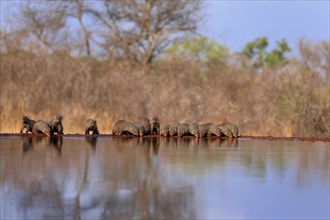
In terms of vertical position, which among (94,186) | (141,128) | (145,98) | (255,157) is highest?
(145,98)

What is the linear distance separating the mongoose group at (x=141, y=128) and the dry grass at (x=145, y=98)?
220 cm

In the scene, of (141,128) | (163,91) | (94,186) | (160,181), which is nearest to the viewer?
(94,186)

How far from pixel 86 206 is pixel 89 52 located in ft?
78.6

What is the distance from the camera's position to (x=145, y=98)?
20828mm

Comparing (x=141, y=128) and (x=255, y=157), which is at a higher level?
(x=141, y=128)

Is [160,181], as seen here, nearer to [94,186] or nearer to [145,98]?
[94,186]

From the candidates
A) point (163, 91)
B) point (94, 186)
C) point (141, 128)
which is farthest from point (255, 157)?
point (163, 91)

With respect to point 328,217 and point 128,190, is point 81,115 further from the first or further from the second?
point 328,217

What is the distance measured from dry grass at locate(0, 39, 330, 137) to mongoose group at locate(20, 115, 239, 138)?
220 cm

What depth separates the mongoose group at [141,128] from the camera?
14.0 m

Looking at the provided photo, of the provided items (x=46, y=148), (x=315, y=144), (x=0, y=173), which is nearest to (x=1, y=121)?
(x=46, y=148)

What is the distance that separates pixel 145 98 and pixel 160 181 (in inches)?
519

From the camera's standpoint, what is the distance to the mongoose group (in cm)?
1398

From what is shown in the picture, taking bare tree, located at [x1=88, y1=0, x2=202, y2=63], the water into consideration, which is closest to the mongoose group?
the water
